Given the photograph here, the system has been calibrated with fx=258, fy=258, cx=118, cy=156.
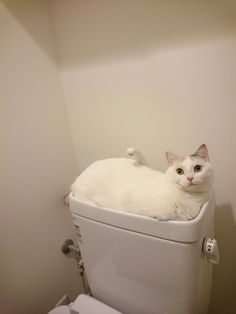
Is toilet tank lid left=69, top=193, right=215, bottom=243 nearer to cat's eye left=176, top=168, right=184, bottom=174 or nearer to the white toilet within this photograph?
the white toilet

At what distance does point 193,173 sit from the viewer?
1.90 ft

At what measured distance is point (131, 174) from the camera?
709 millimetres

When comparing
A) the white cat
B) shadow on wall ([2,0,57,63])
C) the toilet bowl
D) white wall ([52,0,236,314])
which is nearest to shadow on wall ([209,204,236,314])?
white wall ([52,0,236,314])

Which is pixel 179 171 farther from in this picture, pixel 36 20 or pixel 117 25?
pixel 36 20

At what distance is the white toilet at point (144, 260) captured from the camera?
0.60 m

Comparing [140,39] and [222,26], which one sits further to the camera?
[140,39]

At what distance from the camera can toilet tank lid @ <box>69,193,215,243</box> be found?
1.88ft

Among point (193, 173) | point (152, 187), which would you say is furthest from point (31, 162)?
point (193, 173)

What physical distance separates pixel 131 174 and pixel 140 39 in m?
0.39

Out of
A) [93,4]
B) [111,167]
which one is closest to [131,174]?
[111,167]

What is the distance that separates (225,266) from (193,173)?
1.53 feet

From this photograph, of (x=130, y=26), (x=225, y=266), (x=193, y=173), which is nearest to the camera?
(x=193, y=173)

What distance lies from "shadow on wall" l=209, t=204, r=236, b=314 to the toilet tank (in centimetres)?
14

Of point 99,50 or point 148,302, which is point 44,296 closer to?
point 148,302
